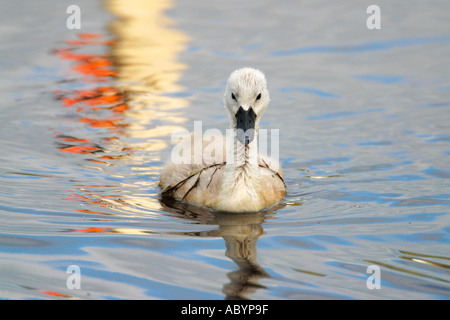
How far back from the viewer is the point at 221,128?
10.8 m

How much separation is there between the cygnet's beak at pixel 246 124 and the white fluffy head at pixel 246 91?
62mm

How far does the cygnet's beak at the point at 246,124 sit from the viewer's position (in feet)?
24.4

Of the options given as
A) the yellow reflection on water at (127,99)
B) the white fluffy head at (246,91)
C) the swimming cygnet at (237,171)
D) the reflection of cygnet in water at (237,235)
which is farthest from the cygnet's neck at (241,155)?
the yellow reflection on water at (127,99)

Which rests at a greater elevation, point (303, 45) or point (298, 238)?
point (303, 45)

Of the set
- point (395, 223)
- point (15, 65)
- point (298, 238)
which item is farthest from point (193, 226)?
point (15, 65)

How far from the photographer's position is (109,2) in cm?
1769

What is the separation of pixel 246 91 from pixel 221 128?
3.38 meters

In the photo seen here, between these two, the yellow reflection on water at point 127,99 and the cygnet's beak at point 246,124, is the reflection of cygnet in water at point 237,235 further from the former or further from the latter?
the cygnet's beak at point 246,124

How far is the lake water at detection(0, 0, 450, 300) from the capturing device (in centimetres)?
615

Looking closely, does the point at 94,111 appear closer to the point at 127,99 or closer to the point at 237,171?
the point at 127,99

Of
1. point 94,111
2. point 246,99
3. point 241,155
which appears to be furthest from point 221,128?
point 246,99

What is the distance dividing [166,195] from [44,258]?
2253mm
